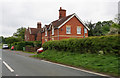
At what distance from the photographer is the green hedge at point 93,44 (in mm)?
9746

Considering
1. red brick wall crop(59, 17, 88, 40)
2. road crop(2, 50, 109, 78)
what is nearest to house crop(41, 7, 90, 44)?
red brick wall crop(59, 17, 88, 40)

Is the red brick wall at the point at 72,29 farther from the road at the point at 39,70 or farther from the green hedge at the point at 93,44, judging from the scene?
the road at the point at 39,70

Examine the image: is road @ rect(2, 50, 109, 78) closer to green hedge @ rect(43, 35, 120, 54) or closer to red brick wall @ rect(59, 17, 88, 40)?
green hedge @ rect(43, 35, 120, 54)

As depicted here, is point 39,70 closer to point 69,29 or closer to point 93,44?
point 93,44

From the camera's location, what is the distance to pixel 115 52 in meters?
9.75

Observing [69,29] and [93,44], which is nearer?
[93,44]

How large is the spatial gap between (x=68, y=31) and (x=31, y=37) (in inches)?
1182

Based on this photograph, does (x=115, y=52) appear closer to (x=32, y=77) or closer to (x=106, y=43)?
(x=106, y=43)

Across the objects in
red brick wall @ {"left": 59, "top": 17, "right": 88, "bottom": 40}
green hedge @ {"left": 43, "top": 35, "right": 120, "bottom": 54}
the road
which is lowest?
the road

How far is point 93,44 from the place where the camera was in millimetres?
11594

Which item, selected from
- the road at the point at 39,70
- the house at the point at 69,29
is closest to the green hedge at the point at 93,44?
the road at the point at 39,70

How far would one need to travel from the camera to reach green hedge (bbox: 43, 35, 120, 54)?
9.75m

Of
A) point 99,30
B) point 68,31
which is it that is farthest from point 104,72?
point 99,30

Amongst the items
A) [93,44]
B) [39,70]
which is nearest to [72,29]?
[93,44]
